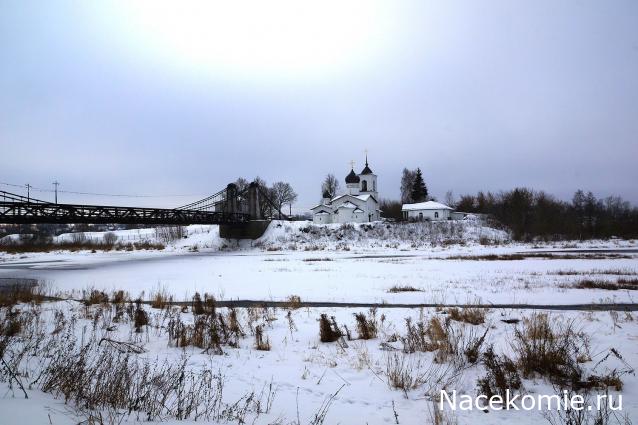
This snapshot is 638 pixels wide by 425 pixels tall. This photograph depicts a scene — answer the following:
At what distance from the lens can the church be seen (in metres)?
74.5

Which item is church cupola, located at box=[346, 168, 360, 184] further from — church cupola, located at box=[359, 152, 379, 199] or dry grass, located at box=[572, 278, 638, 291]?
dry grass, located at box=[572, 278, 638, 291]

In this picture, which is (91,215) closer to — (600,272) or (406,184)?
(600,272)

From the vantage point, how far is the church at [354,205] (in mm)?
74500

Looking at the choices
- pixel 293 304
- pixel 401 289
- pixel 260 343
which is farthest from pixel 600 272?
pixel 260 343

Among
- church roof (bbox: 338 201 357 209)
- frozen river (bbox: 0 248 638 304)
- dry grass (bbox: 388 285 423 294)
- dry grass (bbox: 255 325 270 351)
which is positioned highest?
church roof (bbox: 338 201 357 209)

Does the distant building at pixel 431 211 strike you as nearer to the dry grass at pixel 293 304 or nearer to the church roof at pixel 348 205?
the church roof at pixel 348 205

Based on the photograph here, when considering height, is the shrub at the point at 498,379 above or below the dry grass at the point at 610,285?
above

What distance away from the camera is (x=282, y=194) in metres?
109

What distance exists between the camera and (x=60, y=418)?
12.6 feet

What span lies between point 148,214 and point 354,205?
40944 millimetres

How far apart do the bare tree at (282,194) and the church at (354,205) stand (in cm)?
2304

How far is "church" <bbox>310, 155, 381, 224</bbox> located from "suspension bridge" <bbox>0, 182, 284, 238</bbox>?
51.1ft

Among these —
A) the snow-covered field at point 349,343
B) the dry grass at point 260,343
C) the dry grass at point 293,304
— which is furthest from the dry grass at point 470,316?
the dry grass at point 260,343

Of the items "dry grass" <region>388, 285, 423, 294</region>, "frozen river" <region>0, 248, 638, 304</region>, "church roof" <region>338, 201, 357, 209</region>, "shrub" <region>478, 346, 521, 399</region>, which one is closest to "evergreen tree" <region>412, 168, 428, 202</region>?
"church roof" <region>338, 201, 357, 209</region>
